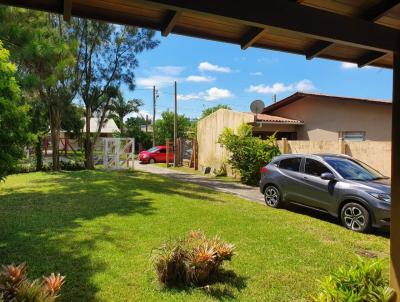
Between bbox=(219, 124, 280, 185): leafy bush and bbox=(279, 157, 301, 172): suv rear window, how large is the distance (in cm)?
523

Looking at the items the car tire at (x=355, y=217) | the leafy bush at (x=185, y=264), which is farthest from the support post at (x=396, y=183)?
the car tire at (x=355, y=217)

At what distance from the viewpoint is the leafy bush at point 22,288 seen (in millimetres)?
3066

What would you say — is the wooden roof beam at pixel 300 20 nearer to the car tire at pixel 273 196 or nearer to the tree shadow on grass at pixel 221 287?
the tree shadow on grass at pixel 221 287

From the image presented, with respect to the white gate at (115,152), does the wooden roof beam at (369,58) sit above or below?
above

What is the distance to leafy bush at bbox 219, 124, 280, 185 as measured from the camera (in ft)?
51.2

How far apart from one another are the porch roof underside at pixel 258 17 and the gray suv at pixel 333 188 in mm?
4690

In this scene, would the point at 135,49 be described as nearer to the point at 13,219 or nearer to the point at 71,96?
the point at 71,96

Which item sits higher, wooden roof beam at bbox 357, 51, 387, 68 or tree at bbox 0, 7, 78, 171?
tree at bbox 0, 7, 78, 171

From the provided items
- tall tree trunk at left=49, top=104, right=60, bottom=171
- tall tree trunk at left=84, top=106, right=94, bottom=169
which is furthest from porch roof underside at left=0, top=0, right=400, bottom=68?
tall tree trunk at left=84, top=106, right=94, bottom=169

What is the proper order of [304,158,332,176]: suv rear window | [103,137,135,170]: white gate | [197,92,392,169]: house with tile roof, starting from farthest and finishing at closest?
[103,137,135,170]: white gate, [197,92,392,169]: house with tile roof, [304,158,332,176]: suv rear window

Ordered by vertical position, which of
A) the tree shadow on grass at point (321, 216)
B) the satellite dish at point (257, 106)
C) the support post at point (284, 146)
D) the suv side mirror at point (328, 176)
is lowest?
the tree shadow on grass at point (321, 216)

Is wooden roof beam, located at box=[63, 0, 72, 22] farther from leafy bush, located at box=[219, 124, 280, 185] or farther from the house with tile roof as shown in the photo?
the house with tile roof

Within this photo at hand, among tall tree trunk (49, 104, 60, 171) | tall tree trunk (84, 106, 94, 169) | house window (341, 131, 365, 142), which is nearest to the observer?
house window (341, 131, 365, 142)

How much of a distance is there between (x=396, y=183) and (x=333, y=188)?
5058 millimetres
